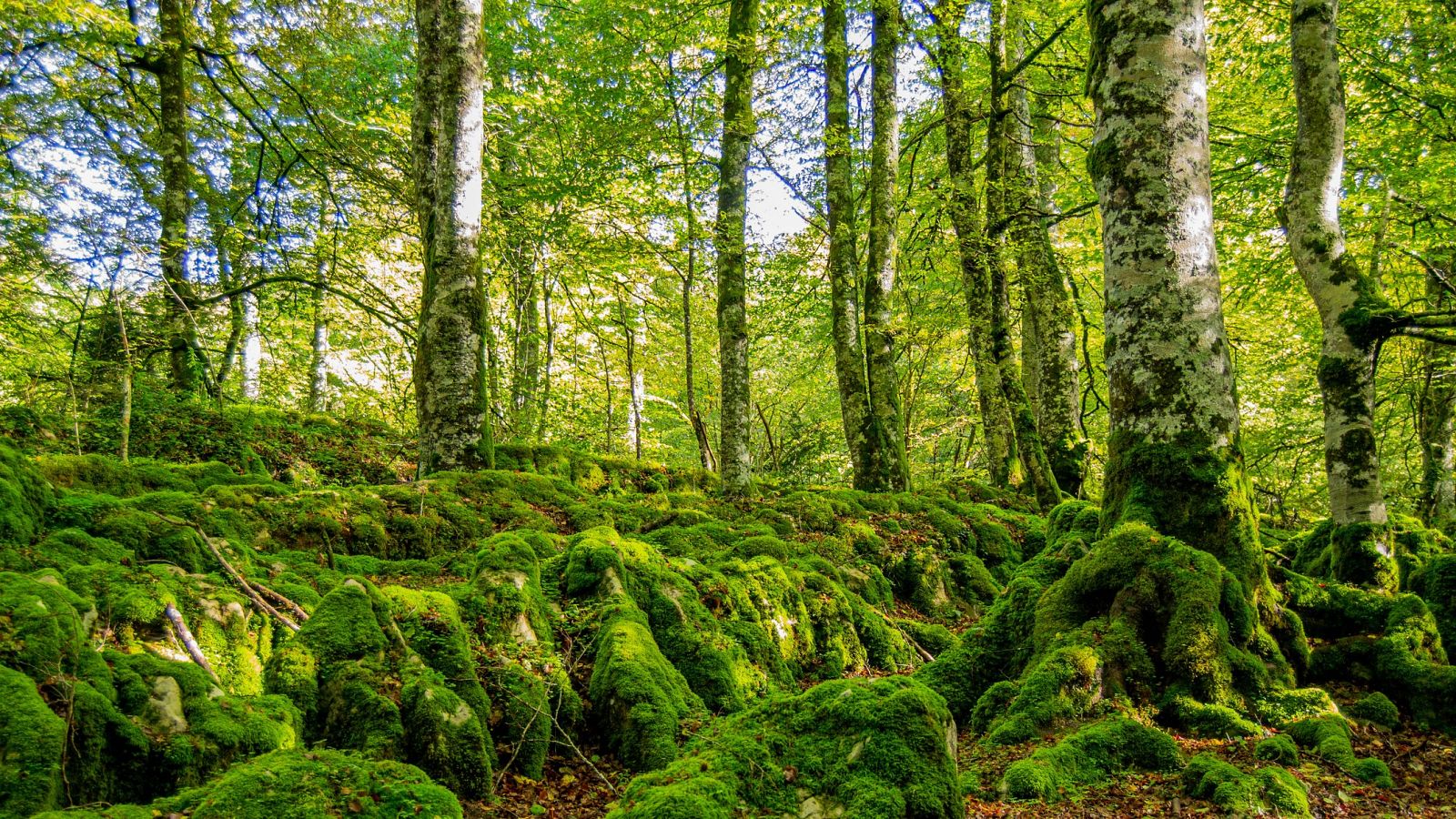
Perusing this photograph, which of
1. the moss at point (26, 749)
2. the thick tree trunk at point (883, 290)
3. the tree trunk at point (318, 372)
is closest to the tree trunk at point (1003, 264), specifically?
the thick tree trunk at point (883, 290)

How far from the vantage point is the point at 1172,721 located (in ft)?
10.9

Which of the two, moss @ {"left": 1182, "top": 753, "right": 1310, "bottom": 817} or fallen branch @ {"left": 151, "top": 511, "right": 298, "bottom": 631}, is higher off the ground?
fallen branch @ {"left": 151, "top": 511, "right": 298, "bottom": 631}

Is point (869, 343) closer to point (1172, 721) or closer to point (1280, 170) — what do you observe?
point (1280, 170)

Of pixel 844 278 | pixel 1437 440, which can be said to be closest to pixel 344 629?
pixel 844 278

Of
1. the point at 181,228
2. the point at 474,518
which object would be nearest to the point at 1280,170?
the point at 474,518

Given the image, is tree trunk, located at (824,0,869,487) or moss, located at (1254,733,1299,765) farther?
tree trunk, located at (824,0,869,487)

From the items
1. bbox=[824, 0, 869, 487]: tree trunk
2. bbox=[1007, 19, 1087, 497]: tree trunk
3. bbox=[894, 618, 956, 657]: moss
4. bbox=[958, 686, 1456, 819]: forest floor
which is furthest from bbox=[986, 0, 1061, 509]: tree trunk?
bbox=[958, 686, 1456, 819]: forest floor

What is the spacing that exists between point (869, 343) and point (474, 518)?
6829 millimetres

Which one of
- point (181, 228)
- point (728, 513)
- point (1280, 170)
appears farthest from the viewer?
point (1280, 170)

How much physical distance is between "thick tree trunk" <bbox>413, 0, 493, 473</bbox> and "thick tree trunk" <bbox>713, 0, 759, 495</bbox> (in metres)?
3.45

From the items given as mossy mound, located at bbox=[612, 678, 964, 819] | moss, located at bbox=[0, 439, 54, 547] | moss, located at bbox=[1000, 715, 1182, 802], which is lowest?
moss, located at bbox=[1000, 715, 1182, 802]

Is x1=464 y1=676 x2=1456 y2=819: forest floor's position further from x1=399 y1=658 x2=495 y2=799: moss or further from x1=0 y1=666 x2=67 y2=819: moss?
x1=0 y1=666 x2=67 y2=819: moss

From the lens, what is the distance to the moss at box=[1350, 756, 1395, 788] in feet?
9.30

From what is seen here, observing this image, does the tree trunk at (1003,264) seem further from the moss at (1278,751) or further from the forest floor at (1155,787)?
the moss at (1278,751)
